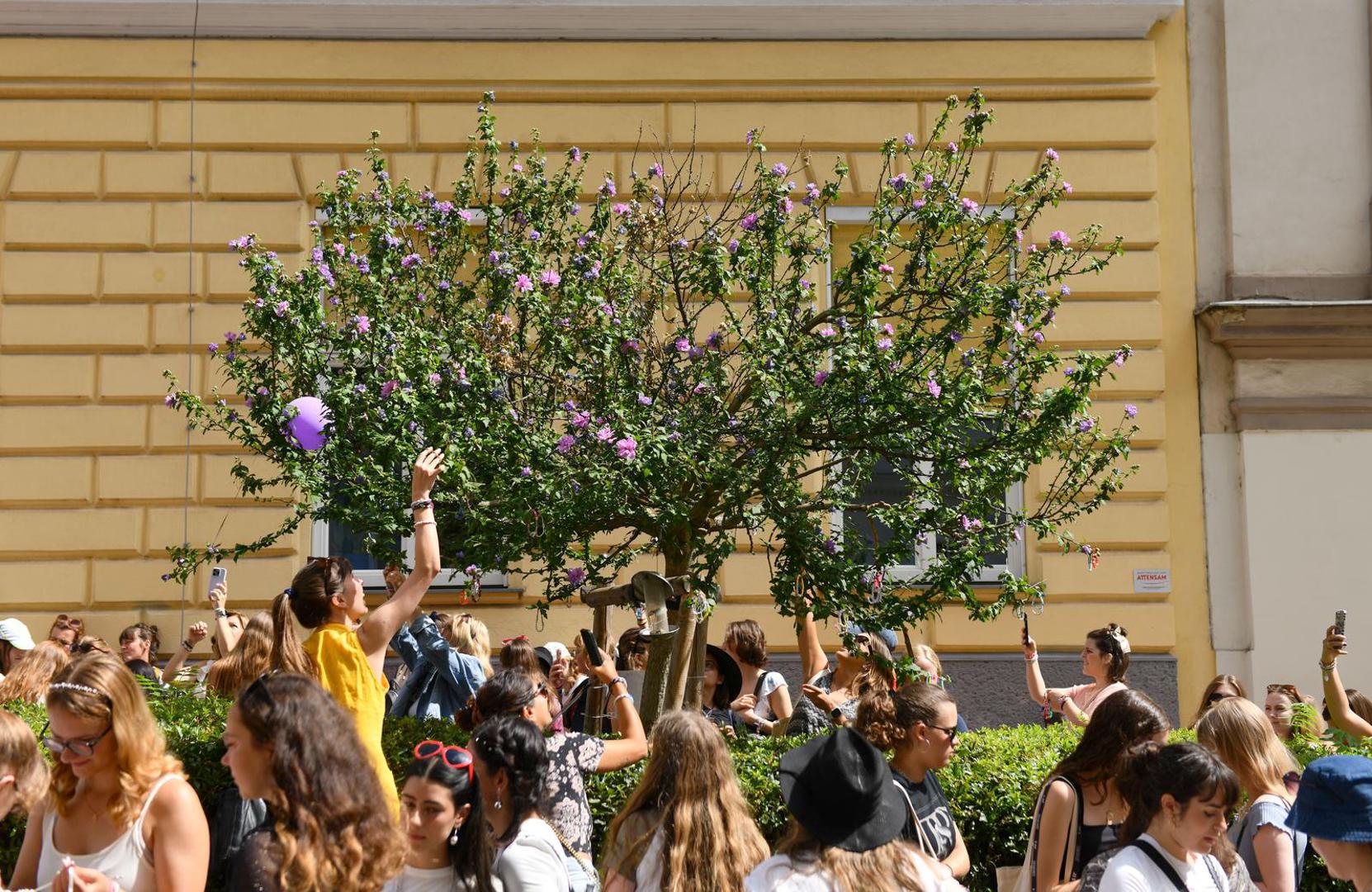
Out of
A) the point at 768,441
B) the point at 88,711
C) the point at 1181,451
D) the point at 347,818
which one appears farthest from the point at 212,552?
the point at 1181,451

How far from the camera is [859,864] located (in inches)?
156

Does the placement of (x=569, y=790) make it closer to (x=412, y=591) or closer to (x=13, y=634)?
(x=412, y=591)

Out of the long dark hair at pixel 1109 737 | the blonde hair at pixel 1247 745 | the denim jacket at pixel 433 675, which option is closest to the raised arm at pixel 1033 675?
the denim jacket at pixel 433 675

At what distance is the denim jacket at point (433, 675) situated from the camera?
7.91 m

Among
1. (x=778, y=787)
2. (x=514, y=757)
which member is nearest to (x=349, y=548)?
(x=778, y=787)

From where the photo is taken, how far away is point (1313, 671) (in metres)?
12.5

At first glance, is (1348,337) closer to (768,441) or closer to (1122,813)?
(768,441)

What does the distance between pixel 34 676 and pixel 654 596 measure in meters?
3.25

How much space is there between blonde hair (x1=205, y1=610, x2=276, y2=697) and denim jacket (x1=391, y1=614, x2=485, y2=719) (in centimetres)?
89

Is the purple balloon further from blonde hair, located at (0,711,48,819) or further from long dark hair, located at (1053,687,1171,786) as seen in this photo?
long dark hair, located at (1053,687,1171,786)

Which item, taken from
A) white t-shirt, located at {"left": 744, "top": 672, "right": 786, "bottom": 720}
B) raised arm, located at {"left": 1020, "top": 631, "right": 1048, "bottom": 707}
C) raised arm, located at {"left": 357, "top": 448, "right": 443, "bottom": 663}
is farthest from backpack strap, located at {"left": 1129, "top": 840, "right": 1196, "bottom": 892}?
raised arm, located at {"left": 1020, "top": 631, "right": 1048, "bottom": 707}

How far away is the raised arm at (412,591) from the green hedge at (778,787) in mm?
1359

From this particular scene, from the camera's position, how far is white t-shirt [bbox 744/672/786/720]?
28.6ft

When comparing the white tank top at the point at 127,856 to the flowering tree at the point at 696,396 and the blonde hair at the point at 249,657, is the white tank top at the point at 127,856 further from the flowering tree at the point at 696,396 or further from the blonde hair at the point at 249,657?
the flowering tree at the point at 696,396
